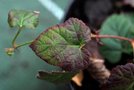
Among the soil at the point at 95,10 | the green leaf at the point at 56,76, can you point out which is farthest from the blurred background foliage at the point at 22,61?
the green leaf at the point at 56,76

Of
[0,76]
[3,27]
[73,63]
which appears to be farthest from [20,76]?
[73,63]

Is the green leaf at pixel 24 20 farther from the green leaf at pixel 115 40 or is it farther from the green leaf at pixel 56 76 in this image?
the green leaf at pixel 115 40

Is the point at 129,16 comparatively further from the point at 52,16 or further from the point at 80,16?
the point at 52,16

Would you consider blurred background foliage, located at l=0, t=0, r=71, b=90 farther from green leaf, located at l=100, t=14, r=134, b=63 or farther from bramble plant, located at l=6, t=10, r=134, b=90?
bramble plant, located at l=6, t=10, r=134, b=90

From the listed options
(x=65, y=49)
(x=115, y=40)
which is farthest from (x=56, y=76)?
(x=115, y=40)

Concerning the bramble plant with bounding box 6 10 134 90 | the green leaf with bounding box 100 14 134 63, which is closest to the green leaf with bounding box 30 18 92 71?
the bramble plant with bounding box 6 10 134 90

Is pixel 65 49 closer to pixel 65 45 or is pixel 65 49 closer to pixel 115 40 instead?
pixel 65 45
